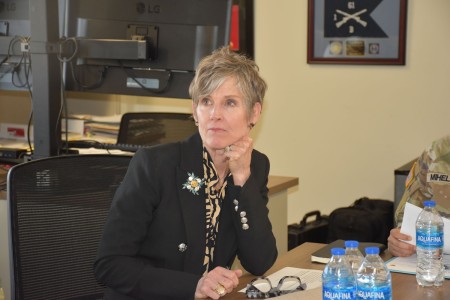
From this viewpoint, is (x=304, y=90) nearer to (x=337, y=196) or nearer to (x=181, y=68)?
(x=337, y=196)

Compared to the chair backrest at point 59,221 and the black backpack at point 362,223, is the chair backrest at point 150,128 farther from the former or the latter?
the chair backrest at point 59,221

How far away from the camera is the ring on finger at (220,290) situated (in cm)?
183

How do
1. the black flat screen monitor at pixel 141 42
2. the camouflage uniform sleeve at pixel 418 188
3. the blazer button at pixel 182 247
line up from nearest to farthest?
the blazer button at pixel 182 247, the camouflage uniform sleeve at pixel 418 188, the black flat screen monitor at pixel 141 42

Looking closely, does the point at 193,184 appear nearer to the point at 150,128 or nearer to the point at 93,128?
the point at 150,128

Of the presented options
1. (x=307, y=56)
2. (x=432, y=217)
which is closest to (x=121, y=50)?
(x=432, y=217)

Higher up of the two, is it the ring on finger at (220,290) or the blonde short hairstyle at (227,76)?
the blonde short hairstyle at (227,76)

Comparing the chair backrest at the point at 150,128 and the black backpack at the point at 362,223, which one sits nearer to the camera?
the chair backrest at the point at 150,128

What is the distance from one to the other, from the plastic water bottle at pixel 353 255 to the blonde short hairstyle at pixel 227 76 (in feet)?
1.87

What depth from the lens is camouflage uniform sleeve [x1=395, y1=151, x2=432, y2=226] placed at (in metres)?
2.53

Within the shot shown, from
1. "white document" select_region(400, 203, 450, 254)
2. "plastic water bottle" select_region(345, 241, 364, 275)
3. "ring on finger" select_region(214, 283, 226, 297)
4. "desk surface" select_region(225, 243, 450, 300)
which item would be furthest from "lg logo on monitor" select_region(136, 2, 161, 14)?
"plastic water bottle" select_region(345, 241, 364, 275)

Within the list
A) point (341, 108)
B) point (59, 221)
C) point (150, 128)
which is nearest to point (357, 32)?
point (341, 108)

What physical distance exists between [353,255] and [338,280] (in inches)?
6.2

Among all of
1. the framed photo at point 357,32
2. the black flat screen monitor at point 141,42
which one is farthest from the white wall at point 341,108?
the black flat screen monitor at point 141,42

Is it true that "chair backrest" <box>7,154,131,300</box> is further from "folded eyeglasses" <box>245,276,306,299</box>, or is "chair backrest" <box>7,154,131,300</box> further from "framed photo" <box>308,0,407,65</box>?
"framed photo" <box>308,0,407,65</box>
